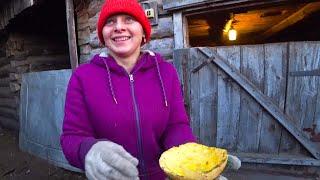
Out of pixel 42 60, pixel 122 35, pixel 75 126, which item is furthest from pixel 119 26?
pixel 42 60

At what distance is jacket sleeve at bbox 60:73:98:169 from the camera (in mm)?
1491

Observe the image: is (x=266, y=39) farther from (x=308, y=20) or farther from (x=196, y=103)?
(x=196, y=103)

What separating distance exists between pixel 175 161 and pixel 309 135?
9.63 feet

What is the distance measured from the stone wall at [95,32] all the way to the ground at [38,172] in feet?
5.32

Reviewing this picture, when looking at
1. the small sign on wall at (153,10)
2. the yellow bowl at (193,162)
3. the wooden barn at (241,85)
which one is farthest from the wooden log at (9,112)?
the yellow bowl at (193,162)

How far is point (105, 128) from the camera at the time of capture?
5.37 ft

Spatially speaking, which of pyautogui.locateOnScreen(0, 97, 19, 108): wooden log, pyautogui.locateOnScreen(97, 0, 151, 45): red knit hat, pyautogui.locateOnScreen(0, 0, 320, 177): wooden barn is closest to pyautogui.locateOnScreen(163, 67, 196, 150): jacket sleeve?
pyautogui.locateOnScreen(97, 0, 151, 45): red knit hat

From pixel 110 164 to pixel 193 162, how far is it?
1.20 ft

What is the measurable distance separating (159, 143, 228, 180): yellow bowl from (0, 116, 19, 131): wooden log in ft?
23.5

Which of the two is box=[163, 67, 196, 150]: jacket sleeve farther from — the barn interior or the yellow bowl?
the barn interior

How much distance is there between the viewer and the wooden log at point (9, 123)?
8017mm

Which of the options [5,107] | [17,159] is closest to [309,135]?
[17,159]

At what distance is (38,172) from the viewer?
5508 mm

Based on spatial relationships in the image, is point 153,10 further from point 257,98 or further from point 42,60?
point 42,60
